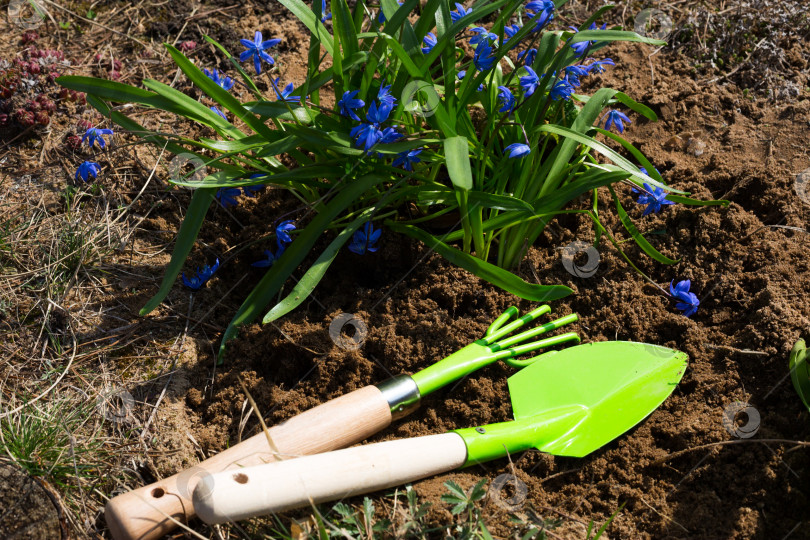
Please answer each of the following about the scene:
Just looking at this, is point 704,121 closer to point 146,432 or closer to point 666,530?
point 666,530

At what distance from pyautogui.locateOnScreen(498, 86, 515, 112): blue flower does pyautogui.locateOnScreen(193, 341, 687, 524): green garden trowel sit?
663 mm

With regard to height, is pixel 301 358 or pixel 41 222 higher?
pixel 41 222

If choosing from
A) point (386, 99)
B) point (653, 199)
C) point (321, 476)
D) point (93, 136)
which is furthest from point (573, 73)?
point (93, 136)

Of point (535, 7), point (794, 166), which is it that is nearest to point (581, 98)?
point (535, 7)

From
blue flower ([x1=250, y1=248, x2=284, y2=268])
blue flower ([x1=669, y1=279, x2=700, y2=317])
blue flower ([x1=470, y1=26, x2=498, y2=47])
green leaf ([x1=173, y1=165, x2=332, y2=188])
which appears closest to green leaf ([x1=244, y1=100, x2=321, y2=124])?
green leaf ([x1=173, y1=165, x2=332, y2=188])

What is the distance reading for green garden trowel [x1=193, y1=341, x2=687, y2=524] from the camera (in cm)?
128

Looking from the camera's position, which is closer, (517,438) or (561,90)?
(517,438)

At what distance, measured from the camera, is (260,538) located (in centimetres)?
145

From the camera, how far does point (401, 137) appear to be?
1.69 meters

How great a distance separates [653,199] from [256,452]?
1.22 metres

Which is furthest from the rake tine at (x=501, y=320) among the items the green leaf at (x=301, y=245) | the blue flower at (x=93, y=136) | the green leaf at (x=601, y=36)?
the blue flower at (x=93, y=136)

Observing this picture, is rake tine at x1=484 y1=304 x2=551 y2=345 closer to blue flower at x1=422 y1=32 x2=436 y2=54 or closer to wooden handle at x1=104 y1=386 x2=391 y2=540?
wooden handle at x1=104 y1=386 x2=391 y2=540

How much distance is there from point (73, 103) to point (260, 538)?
1.64 m

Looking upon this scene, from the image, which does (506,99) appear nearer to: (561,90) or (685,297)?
(561,90)
